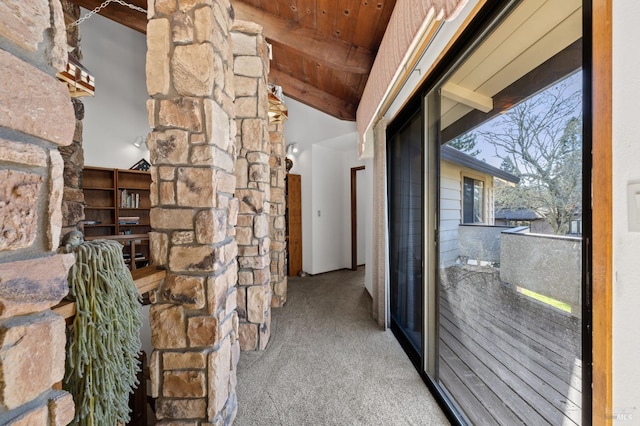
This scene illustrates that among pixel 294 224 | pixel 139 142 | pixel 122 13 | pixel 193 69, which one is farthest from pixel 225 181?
pixel 139 142

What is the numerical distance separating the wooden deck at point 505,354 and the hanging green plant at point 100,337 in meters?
1.50

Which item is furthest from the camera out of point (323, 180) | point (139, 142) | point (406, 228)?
point (323, 180)

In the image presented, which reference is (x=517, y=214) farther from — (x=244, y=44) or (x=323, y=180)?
(x=323, y=180)

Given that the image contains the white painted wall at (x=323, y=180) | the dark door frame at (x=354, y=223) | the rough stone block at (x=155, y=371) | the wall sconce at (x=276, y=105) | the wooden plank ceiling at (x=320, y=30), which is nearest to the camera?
the rough stone block at (x=155, y=371)

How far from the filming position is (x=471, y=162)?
1453 millimetres

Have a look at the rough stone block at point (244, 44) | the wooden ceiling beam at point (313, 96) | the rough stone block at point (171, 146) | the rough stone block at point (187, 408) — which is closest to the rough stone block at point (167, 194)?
the rough stone block at point (171, 146)

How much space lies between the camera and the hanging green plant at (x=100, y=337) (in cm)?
77

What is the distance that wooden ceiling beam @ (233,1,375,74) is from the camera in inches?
91.6

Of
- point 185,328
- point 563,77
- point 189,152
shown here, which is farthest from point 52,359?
point 563,77

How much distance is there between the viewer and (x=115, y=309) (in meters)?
0.87

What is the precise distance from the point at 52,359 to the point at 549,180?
1.47 m

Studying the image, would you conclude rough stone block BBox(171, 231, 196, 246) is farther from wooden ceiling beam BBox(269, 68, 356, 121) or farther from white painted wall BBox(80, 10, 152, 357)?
white painted wall BBox(80, 10, 152, 357)

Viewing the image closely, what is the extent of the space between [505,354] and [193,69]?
6.53 ft

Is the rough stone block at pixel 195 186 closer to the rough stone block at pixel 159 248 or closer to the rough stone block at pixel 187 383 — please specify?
the rough stone block at pixel 159 248
